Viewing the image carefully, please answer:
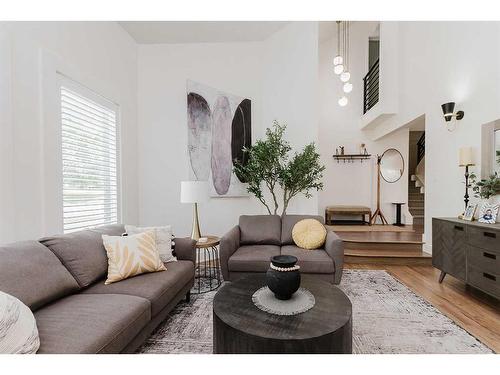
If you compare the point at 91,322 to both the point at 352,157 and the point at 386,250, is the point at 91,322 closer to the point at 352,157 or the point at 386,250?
the point at 386,250

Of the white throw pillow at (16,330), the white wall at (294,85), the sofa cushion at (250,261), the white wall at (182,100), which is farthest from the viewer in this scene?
the white wall at (182,100)

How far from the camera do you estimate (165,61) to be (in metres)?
3.76

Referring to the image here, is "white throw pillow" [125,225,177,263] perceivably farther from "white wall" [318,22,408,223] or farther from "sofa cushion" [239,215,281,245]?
"white wall" [318,22,408,223]

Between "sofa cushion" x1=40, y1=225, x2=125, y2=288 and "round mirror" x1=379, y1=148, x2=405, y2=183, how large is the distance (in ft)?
20.0

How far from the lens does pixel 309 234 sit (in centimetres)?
287

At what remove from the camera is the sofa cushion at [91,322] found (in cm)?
114

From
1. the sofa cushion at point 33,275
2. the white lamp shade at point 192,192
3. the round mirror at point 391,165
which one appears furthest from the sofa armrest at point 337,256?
the round mirror at point 391,165

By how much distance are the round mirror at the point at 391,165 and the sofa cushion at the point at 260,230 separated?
4.12 meters

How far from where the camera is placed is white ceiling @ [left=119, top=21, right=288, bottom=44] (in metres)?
3.36

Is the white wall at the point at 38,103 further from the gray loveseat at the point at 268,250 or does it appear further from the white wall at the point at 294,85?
the white wall at the point at 294,85

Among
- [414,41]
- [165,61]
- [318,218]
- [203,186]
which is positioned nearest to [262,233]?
[318,218]

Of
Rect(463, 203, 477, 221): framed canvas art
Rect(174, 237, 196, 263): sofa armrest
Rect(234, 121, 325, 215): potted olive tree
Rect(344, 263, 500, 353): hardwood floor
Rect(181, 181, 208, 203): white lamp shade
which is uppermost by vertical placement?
Rect(234, 121, 325, 215): potted olive tree

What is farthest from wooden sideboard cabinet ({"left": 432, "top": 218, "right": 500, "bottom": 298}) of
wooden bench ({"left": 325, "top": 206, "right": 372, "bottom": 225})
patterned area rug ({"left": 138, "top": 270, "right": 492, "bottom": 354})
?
wooden bench ({"left": 325, "top": 206, "right": 372, "bottom": 225})

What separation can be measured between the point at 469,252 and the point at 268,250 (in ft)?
6.73
